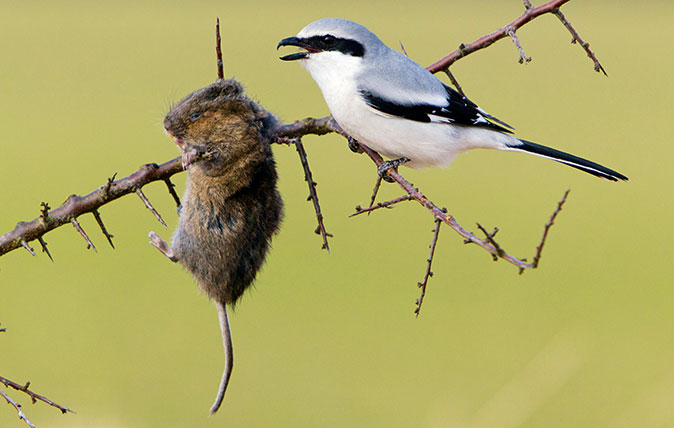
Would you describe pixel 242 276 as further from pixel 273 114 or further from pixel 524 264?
pixel 524 264

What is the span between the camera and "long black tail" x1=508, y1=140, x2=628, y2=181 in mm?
2570

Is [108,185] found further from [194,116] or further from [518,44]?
[518,44]

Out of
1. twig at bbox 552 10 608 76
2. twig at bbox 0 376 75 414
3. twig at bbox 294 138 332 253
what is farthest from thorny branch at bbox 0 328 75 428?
twig at bbox 552 10 608 76

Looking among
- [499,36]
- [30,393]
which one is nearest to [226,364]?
[30,393]

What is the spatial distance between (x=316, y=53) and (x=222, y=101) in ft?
1.63

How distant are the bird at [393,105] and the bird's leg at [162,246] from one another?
918 mm

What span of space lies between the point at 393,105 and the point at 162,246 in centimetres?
123

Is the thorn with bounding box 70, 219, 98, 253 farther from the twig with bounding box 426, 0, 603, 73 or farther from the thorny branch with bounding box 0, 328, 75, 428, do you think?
the twig with bounding box 426, 0, 603, 73

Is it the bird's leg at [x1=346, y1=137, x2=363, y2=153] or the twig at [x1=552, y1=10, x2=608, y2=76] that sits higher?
the bird's leg at [x1=346, y1=137, x2=363, y2=153]

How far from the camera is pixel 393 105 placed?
3131 millimetres

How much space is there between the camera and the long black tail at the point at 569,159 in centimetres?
257

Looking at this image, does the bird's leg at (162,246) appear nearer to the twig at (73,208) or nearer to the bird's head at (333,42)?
the twig at (73,208)

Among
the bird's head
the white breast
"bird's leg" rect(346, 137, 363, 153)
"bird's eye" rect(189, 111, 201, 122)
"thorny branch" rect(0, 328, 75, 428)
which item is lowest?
"thorny branch" rect(0, 328, 75, 428)

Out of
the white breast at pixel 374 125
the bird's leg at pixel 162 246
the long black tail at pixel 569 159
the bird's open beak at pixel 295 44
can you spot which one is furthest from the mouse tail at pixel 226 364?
the long black tail at pixel 569 159
